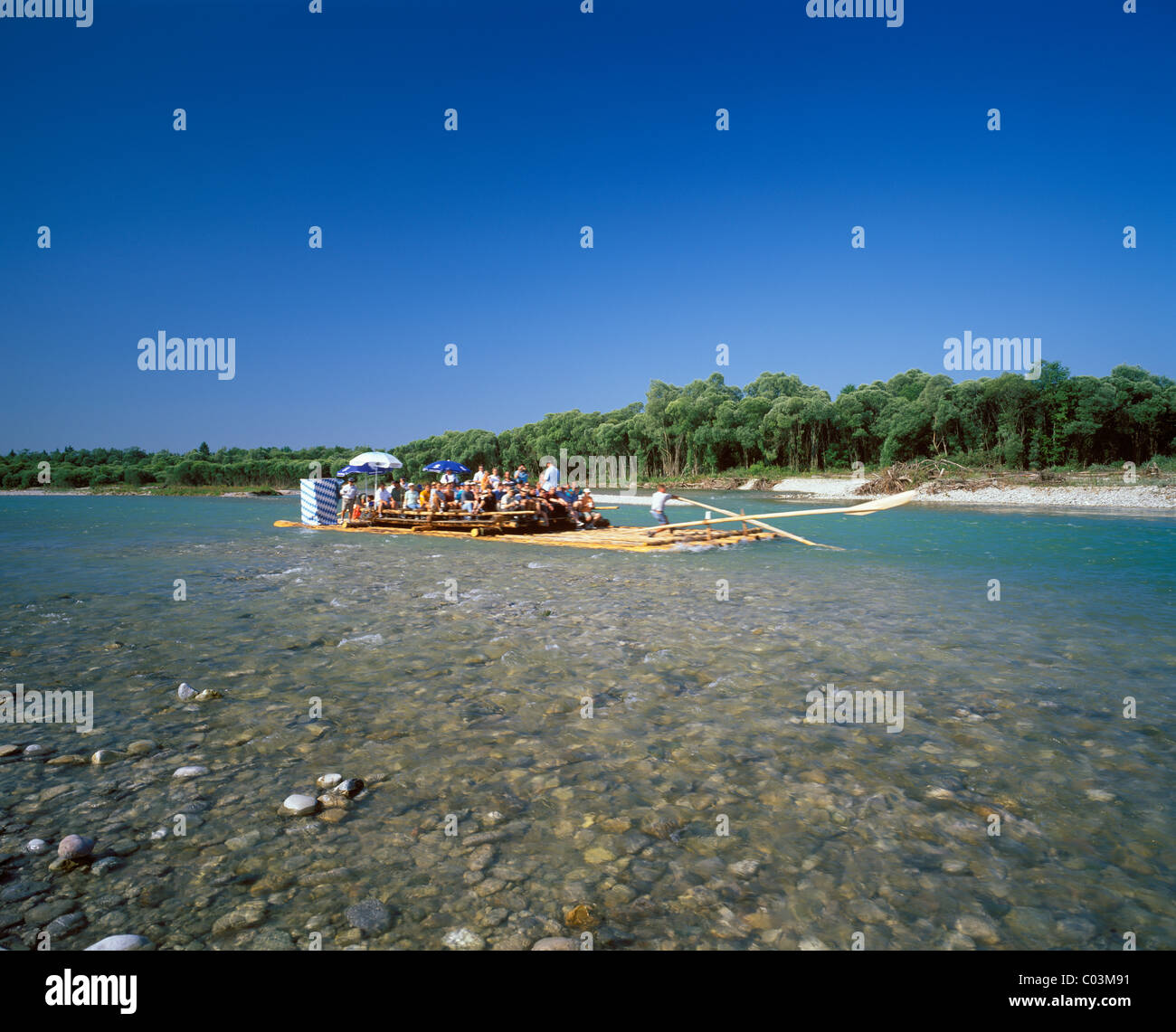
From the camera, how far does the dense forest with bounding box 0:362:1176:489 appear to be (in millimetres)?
73875

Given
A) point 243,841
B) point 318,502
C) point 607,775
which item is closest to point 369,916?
point 243,841

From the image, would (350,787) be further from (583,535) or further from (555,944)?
(583,535)

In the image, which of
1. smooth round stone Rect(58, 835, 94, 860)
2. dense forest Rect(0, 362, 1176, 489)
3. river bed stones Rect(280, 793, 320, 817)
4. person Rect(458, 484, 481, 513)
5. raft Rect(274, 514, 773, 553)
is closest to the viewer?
smooth round stone Rect(58, 835, 94, 860)

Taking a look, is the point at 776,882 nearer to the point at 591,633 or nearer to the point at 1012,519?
the point at 591,633

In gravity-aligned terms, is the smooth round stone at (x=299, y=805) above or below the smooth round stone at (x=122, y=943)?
below

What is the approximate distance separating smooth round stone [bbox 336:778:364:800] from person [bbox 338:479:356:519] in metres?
34.0

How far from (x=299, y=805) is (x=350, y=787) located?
0.43 metres

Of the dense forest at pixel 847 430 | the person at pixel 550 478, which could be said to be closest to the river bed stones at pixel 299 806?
the person at pixel 550 478

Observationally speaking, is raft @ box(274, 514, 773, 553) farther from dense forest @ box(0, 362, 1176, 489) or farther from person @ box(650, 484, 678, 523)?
dense forest @ box(0, 362, 1176, 489)

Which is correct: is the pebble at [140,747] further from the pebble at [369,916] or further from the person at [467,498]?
the person at [467,498]

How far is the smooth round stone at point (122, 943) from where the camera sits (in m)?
3.29

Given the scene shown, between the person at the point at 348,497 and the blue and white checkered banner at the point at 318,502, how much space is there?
3.73ft

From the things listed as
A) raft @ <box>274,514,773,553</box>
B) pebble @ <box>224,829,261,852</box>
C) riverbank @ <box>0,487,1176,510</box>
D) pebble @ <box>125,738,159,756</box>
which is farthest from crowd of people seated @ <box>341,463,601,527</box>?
riverbank @ <box>0,487,1176,510</box>

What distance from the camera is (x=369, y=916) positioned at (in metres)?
3.63
